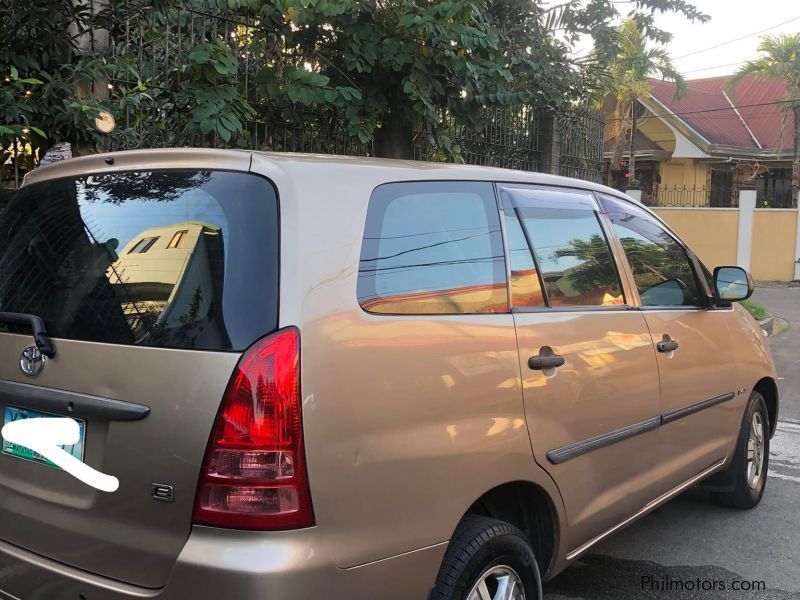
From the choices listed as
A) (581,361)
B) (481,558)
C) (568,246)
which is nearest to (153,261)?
(481,558)

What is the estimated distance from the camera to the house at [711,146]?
24.8 metres

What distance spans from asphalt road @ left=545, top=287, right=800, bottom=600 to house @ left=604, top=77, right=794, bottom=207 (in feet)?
68.9

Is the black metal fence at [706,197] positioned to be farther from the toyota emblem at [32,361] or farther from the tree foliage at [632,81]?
the toyota emblem at [32,361]

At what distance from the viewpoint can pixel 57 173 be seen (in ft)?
8.38

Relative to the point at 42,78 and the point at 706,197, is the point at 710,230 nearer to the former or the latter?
the point at 706,197

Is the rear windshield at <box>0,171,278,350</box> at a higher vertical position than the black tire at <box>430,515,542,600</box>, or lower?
higher

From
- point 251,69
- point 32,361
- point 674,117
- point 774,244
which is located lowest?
point 774,244

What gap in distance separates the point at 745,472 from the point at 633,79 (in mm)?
20314

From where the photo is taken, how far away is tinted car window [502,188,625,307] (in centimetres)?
288

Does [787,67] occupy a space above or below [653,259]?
above

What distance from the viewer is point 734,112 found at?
27.7 metres

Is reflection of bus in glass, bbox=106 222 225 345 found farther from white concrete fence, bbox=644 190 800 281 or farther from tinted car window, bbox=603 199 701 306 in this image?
white concrete fence, bbox=644 190 800 281

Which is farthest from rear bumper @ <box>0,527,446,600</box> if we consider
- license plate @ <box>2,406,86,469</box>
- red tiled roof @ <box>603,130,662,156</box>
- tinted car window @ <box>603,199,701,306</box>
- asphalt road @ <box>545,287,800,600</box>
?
red tiled roof @ <box>603,130,662,156</box>

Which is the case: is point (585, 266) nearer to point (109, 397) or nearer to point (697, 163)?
point (109, 397)
